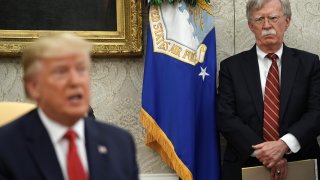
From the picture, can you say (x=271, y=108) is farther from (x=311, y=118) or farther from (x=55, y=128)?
(x=55, y=128)

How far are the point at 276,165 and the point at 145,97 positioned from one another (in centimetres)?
114

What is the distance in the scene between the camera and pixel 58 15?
3947mm

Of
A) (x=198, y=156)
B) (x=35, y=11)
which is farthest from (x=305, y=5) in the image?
(x=35, y=11)

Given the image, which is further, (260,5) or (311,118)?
(260,5)

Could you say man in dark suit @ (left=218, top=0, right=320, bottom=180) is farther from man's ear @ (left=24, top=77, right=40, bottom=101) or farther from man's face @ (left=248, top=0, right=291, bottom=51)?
man's ear @ (left=24, top=77, right=40, bottom=101)

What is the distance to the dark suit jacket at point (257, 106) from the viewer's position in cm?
335

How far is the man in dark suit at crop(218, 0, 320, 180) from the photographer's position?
3.31 meters

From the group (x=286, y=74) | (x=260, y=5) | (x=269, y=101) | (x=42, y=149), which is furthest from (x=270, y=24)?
(x=42, y=149)

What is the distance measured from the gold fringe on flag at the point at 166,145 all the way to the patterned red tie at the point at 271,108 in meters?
0.71

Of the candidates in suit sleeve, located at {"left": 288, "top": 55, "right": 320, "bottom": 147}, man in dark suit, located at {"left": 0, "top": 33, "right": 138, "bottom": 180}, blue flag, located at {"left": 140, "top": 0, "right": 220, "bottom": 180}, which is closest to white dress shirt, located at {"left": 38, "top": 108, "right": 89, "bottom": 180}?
man in dark suit, located at {"left": 0, "top": 33, "right": 138, "bottom": 180}

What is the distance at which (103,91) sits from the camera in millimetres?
4121

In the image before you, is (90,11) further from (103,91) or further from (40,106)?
(40,106)

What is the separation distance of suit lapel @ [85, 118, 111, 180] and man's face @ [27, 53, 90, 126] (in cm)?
12

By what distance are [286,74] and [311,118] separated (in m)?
0.36
